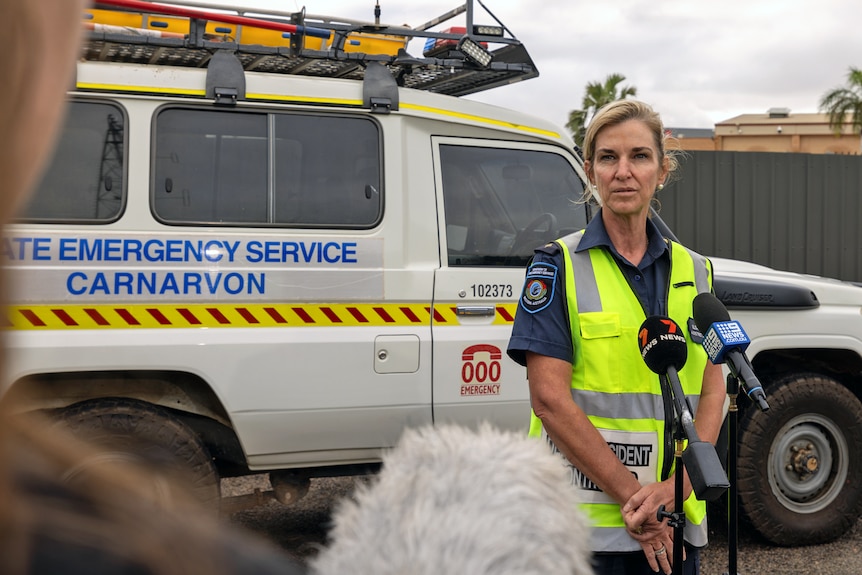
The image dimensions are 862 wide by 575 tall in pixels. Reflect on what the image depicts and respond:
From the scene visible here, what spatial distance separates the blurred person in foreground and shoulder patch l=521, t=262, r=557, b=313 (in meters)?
1.97

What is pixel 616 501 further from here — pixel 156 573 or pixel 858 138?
pixel 858 138

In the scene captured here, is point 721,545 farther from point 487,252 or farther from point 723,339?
point 723,339

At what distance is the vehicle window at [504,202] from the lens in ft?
15.2

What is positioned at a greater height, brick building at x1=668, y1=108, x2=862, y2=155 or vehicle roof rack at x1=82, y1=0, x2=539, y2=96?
brick building at x1=668, y1=108, x2=862, y2=155

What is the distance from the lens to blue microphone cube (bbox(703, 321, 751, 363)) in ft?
7.52

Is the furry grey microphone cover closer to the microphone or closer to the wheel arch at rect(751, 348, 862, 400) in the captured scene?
the microphone

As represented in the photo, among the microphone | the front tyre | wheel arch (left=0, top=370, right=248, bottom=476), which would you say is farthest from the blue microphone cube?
the front tyre

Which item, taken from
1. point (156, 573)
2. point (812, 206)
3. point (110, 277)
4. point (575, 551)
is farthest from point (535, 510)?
point (812, 206)

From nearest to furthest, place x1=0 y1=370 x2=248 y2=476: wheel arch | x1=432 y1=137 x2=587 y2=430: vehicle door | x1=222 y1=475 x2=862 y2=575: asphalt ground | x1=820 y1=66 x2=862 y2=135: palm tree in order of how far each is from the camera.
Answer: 1. x1=0 y1=370 x2=248 y2=476: wheel arch
2. x1=432 y1=137 x2=587 y2=430: vehicle door
3. x1=222 y1=475 x2=862 y2=575: asphalt ground
4. x1=820 y1=66 x2=862 y2=135: palm tree

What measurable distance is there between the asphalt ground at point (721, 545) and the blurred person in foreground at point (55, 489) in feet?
13.3

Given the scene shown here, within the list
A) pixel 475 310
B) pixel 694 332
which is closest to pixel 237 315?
pixel 475 310

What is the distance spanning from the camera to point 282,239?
14.0 feet

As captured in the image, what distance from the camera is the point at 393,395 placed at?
4.41 meters

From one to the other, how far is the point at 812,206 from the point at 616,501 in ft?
36.9
